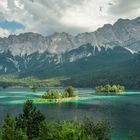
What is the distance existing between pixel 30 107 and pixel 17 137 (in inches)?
962

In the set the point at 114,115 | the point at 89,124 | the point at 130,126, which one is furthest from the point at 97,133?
the point at 114,115

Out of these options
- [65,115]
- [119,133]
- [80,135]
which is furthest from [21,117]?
[65,115]

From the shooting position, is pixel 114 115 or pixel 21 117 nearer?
pixel 21 117

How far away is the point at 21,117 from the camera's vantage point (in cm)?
10325

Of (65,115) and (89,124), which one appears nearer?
(89,124)

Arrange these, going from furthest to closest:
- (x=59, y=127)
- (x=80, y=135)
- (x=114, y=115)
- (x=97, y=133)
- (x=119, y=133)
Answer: (x=114, y=115), (x=119, y=133), (x=97, y=133), (x=59, y=127), (x=80, y=135)

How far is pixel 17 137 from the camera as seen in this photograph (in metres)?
80.8

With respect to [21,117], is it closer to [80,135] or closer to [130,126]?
[80,135]

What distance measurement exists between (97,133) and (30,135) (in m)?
20.4

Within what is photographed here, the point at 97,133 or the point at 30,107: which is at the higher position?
the point at 30,107

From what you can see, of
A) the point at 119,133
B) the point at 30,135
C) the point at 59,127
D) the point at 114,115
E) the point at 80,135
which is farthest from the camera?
the point at 114,115

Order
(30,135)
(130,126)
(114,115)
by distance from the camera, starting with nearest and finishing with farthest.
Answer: (30,135) → (130,126) → (114,115)

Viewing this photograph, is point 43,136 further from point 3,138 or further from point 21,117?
point 21,117

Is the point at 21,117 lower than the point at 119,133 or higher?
higher
